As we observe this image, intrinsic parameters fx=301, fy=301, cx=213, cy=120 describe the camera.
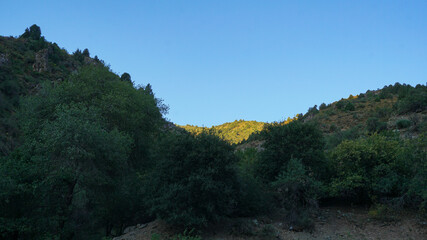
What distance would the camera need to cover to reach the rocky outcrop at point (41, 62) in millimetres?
46875

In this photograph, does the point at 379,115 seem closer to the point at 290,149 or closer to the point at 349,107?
the point at 349,107

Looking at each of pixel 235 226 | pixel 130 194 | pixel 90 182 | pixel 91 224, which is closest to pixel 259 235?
pixel 235 226

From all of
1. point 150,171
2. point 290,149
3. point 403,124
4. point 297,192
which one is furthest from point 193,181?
point 403,124

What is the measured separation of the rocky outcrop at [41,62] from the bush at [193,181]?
4089cm

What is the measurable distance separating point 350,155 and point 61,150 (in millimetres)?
15026

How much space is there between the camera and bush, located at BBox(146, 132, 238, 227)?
13297mm

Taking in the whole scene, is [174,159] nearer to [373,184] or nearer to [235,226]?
[235,226]

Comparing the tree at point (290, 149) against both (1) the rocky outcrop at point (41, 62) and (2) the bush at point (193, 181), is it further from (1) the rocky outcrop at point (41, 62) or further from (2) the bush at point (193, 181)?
(1) the rocky outcrop at point (41, 62)

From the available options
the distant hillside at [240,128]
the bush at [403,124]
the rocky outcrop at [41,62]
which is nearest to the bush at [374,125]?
the bush at [403,124]

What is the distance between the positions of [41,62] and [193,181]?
4531cm

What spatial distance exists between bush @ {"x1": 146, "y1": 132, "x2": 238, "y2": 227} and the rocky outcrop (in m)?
40.9

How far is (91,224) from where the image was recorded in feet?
52.4

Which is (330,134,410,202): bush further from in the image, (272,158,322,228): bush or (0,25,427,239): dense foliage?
(272,158,322,228): bush

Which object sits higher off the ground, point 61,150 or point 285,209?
point 61,150
